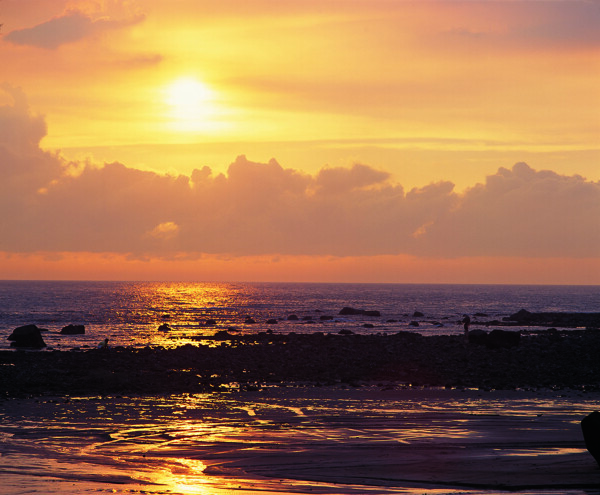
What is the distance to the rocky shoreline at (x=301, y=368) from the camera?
103 feet

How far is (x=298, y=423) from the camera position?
22.6 meters

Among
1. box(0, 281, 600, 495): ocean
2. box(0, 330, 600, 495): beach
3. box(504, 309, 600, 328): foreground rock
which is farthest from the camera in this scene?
box(504, 309, 600, 328): foreground rock

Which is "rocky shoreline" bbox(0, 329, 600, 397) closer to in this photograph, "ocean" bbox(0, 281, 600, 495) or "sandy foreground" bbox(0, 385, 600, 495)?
"ocean" bbox(0, 281, 600, 495)

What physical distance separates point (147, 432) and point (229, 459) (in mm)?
4435

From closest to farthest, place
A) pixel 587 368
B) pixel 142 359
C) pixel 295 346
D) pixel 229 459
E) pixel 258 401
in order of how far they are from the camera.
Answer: pixel 229 459 → pixel 258 401 → pixel 587 368 → pixel 142 359 → pixel 295 346

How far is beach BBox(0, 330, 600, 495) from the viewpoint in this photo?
15500 mm

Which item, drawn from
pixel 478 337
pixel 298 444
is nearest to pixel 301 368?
pixel 478 337

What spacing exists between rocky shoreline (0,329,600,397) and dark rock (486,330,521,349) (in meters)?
0.34

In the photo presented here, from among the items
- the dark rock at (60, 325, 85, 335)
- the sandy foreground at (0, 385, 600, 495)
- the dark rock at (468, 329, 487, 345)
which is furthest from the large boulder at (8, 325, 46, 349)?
the dark rock at (468, 329, 487, 345)

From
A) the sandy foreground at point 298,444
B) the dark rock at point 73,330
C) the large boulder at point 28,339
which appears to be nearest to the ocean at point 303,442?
the sandy foreground at point 298,444

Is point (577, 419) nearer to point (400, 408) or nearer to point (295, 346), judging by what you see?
point (400, 408)

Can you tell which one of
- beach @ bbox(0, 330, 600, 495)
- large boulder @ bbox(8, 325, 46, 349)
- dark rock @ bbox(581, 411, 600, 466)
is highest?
dark rock @ bbox(581, 411, 600, 466)

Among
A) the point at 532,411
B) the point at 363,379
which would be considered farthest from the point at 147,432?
the point at 363,379

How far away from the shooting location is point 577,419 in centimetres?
2314
